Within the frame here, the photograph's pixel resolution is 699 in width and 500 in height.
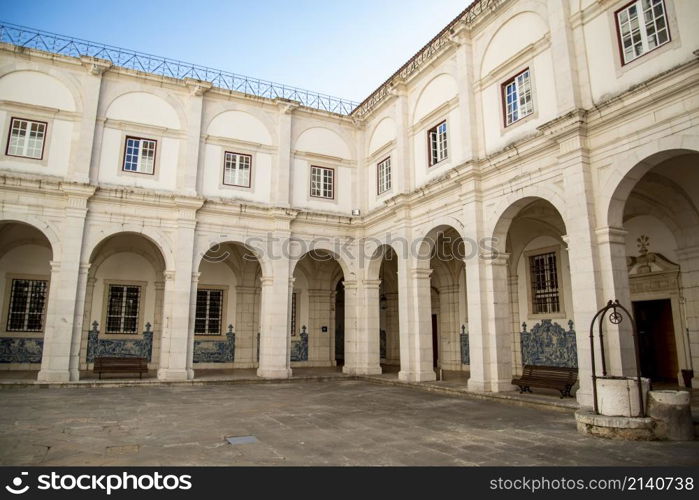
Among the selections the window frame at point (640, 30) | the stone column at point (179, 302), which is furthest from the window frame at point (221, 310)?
the window frame at point (640, 30)

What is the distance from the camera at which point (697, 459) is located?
5656 mm

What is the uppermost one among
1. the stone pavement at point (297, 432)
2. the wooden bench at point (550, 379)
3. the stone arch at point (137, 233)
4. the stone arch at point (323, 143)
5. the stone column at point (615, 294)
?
the stone arch at point (323, 143)

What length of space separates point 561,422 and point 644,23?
7483 millimetres

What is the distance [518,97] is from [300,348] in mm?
13022

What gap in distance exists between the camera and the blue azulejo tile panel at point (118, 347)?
17.0 m

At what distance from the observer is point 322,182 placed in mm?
17797

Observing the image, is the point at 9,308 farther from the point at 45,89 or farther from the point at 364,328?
the point at 364,328

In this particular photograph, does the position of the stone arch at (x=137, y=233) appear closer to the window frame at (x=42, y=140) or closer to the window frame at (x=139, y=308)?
the window frame at (x=42, y=140)

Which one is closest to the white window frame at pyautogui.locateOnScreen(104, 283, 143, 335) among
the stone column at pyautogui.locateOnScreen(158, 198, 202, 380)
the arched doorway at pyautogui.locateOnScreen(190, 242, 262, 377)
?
the arched doorway at pyautogui.locateOnScreen(190, 242, 262, 377)

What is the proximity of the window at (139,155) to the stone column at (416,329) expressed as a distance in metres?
8.91

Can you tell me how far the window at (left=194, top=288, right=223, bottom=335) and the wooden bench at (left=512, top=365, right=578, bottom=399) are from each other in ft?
39.4

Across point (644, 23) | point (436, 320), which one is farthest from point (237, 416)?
point (436, 320)

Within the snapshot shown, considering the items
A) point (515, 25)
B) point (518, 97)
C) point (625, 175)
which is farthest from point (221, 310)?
point (625, 175)

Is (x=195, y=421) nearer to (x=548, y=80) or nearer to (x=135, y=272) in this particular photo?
(x=548, y=80)
